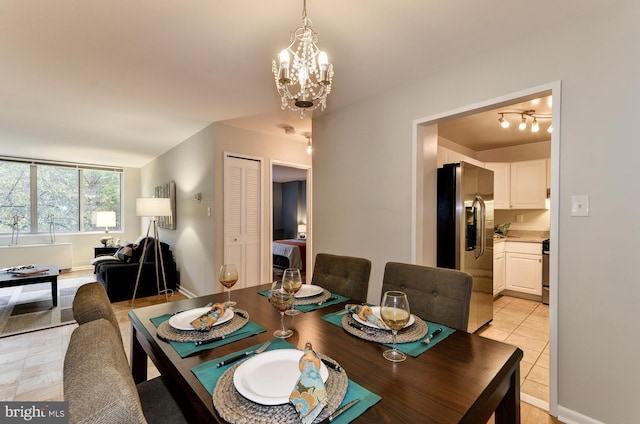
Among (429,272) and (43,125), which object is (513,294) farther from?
(43,125)

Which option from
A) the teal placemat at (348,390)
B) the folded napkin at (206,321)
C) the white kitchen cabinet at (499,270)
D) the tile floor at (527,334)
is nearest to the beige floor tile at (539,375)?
the tile floor at (527,334)

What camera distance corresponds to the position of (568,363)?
5.65 feet

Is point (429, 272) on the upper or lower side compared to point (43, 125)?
lower

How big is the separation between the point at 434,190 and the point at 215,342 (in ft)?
7.68

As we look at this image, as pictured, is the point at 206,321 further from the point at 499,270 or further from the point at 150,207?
the point at 499,270

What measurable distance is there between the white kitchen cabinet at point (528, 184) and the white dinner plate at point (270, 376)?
15.6ft

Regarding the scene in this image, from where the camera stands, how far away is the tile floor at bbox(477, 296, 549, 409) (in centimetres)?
214

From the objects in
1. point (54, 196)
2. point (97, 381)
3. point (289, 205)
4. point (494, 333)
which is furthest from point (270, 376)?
point (289, 205)

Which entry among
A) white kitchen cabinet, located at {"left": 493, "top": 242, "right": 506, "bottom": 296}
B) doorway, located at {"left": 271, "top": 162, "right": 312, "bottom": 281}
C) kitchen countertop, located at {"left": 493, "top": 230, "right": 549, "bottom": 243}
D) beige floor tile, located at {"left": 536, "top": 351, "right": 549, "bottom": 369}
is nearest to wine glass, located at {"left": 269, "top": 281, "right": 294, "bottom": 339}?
beige floor tile, located at {"left": 536, "top": 351, "right": 549, "bottom": 369}

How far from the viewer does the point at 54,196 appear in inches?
244

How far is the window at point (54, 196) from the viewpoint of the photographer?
18.8ft

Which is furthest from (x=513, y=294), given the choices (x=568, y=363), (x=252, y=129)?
(x=252, y=129)

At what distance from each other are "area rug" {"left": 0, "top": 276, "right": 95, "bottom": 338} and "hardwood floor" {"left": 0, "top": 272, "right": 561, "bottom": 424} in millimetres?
237

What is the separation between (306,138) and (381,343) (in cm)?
380
